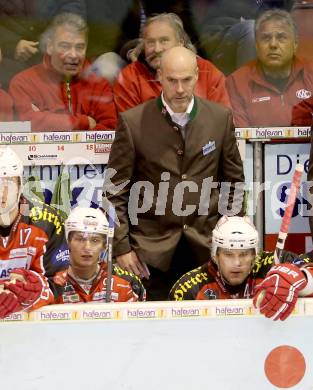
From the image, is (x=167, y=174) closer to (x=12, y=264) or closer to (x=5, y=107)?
(x=12, y=264)

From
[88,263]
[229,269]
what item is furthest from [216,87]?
[88,263]

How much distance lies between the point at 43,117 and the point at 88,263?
156 cm

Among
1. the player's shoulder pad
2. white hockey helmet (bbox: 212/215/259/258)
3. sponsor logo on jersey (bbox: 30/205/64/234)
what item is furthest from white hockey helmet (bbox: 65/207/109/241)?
the player's shoulder pad

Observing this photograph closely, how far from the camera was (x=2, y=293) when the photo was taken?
5355mm

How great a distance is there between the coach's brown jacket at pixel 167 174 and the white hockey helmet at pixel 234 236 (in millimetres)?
509

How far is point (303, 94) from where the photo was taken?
793 centimetres

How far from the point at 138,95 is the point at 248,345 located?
2651 mm

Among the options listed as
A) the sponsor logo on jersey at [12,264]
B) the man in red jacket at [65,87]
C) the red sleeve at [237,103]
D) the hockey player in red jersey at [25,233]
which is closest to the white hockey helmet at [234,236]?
the hockey player in red jersey at [25,233]

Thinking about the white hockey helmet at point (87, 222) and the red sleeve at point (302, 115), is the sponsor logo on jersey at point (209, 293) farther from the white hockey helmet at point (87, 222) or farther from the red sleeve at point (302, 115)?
the red sleeve at point (302, 115)

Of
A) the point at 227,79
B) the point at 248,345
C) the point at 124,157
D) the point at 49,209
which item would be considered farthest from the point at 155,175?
the point at 248,345

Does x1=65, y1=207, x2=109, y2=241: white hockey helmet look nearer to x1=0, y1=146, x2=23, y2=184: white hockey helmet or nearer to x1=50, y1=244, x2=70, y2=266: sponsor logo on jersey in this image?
x1=50, y1=244, x2=70, y2=266: sponsor logo on jersey

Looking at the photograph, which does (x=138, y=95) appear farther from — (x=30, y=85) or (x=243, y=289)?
(x=243, y=289)

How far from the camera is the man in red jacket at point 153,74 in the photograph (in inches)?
299

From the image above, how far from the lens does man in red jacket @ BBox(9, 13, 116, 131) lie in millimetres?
7707
